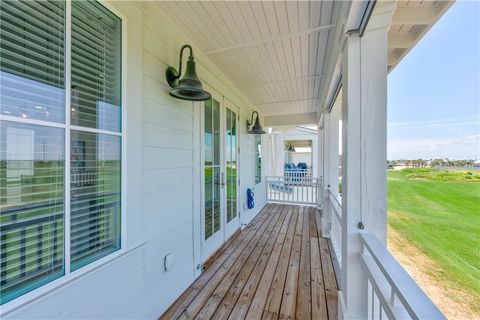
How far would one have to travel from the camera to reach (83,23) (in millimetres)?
1120

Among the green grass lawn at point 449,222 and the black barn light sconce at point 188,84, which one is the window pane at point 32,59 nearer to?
the black barn light sconce at point 188,84

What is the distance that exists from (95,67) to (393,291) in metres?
1.99

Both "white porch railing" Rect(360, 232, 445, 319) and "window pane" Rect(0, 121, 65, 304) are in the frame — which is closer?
"white porch railing" Rect(360, 232, 445, 319)

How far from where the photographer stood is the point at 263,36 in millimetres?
1931

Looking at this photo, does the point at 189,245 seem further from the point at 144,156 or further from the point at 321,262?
the point at 321,262

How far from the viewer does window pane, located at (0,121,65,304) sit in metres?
0.82

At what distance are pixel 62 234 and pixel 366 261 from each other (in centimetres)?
176

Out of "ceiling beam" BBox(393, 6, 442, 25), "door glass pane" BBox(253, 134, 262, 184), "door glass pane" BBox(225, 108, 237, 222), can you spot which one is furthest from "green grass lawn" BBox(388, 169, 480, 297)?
"door glass pane" BBox(253, 134, 262, 184)

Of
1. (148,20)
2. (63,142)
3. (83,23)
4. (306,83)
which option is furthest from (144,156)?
(306,83)

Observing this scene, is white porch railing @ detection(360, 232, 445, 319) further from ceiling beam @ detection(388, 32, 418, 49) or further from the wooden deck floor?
ceiling beam @ detection(388, 32, 418, 49)

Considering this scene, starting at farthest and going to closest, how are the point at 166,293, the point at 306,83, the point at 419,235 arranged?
the point at 306,83 → the point at 166,293 → the point at 419,235

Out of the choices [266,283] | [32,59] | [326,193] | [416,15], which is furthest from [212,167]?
[416,15]

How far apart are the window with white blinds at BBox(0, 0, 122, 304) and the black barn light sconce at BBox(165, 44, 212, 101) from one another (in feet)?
1.49

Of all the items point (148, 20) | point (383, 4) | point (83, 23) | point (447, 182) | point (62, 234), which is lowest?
point (62, 234)
